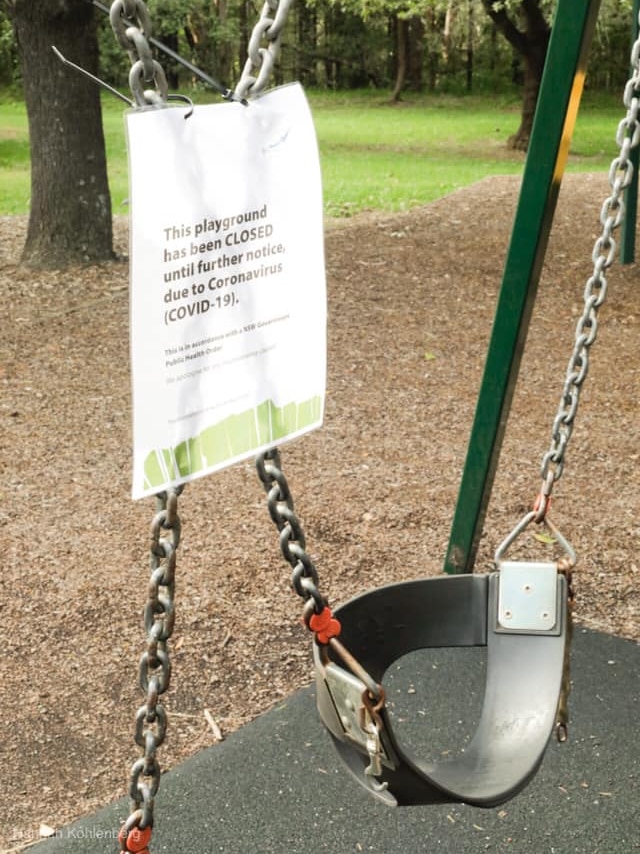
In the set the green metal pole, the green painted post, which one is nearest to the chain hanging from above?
the green painted post

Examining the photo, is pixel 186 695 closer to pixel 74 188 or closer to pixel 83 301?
pixel 83 301

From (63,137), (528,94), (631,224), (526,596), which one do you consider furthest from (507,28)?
(526,596)

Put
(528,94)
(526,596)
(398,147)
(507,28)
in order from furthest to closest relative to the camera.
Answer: (398,147)
(528,94)
(507,28)
(526,596)

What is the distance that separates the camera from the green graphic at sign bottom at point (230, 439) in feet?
3.85

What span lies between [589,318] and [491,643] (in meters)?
0.65

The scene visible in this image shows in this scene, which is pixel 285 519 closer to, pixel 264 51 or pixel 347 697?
pixel 347 697

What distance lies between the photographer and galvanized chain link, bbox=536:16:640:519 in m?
2.00

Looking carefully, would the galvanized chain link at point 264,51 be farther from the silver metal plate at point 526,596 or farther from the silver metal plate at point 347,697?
the silver metal plate at point 526,596

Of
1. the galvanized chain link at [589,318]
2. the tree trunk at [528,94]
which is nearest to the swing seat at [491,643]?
the galvanized chain link at [589,318]

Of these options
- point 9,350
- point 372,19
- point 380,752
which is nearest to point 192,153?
point 380,752

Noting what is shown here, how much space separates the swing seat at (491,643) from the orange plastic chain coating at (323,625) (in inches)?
12.8

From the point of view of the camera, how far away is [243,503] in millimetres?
4074

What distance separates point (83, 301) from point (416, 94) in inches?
881

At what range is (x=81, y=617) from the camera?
324cm
